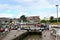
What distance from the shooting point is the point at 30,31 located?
53375 millimetres

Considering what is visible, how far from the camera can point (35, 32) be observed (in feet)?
172

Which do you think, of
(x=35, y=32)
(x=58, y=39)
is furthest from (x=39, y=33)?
(x=58, y=39)

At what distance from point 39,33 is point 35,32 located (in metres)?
1.73

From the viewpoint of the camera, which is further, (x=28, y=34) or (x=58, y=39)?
(x=28, y=34)

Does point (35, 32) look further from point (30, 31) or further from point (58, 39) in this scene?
point (58, 39)

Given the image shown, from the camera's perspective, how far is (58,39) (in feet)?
73.4

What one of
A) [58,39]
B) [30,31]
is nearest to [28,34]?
[30,31]

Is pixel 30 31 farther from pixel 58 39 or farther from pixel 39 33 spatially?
pixel 58 39

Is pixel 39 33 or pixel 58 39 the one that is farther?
pixel 39 33

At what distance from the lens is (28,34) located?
52.5m

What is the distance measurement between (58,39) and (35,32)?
99.3ft

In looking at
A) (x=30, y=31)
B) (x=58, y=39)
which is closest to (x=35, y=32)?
(x=30, y=31)

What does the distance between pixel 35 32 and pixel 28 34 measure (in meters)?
1.77
